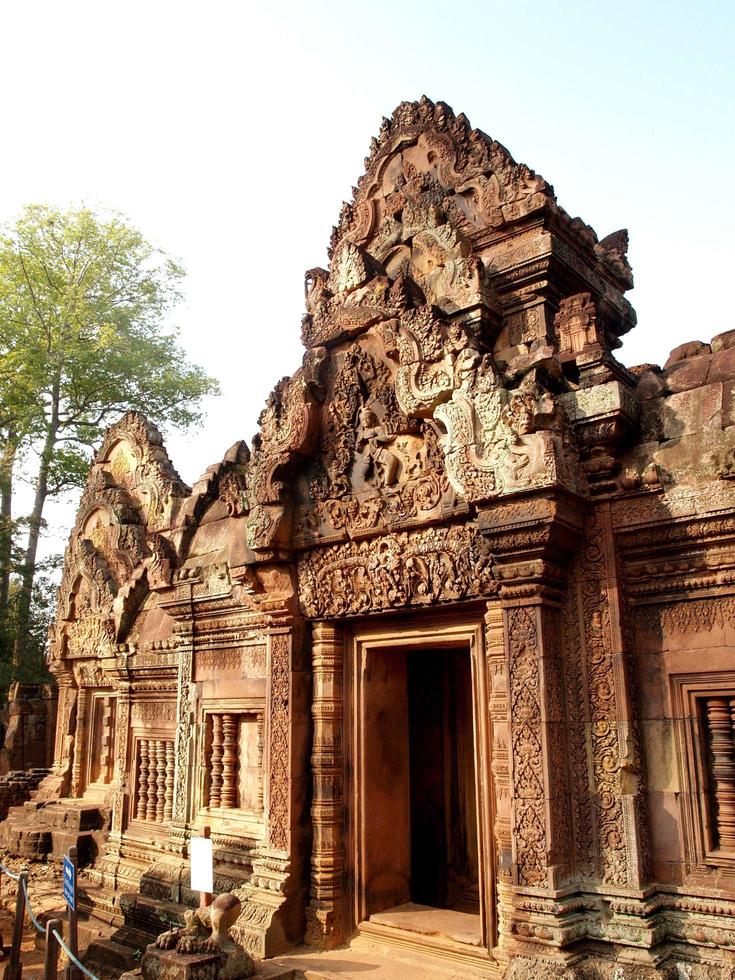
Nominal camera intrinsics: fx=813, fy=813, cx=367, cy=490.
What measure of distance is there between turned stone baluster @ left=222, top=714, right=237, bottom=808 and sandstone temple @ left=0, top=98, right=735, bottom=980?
24 millimetres

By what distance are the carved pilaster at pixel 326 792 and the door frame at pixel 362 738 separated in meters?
0.08

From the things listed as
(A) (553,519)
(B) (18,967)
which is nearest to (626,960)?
(A) (553,519)

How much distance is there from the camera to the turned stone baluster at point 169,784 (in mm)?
9234

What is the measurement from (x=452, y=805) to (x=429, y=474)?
162 inches

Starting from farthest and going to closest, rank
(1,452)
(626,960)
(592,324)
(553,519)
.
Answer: (1,452), (592,324), (553,519), (626,960)

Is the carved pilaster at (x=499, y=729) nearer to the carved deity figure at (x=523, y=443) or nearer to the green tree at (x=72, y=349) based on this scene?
the carved deity figure at (x=523, y=443)

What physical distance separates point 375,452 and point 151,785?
17.6 feet

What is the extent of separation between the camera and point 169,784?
30.7 ft

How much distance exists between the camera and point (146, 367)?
938 inches

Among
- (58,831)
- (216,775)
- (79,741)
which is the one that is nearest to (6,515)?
(79,741)

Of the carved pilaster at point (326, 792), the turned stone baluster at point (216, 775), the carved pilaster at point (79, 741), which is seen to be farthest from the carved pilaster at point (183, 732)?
the carved pilaster at point (79, 741)

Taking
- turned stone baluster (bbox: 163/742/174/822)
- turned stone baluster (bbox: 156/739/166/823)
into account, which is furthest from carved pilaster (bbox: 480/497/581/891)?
turned stone baluster (bbox: 156/739/166/823)

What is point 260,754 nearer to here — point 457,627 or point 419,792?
point 419,792

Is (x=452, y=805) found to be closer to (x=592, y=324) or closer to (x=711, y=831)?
(x=711, y=831)
